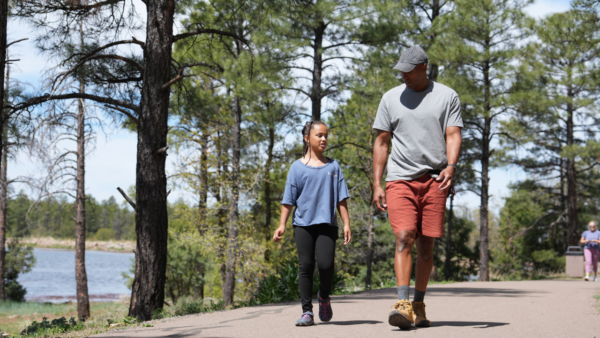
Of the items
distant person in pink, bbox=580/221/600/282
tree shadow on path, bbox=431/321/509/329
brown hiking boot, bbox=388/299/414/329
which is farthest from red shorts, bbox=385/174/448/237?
distant person in pink, bbox=580/221/600/282

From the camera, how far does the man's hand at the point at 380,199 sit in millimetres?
4332

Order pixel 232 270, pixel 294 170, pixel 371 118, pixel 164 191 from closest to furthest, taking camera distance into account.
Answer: pixel 294 170 → pixel 164 191 → pixel 371 118 → pixel 232 270

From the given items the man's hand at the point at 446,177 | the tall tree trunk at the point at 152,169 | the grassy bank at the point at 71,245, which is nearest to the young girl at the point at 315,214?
the man's hand at the point at 446,177

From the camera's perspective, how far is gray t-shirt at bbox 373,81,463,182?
4227mm

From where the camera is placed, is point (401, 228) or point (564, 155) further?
point (564, 155)

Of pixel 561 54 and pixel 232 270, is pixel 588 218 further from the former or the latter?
pixel 232 270

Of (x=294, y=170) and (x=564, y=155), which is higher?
(x=564, y=155)

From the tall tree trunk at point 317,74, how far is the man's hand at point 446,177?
1091 centimetres

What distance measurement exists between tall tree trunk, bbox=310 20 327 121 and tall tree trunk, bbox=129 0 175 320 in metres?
7.22

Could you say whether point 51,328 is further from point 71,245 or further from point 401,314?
point 71,245

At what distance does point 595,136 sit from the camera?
24219mm

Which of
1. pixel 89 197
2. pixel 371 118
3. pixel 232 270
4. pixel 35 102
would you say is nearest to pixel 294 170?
pixel 35 102

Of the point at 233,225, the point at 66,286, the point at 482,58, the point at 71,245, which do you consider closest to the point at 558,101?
the point at 482,58

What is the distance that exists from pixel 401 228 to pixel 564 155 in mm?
20422
